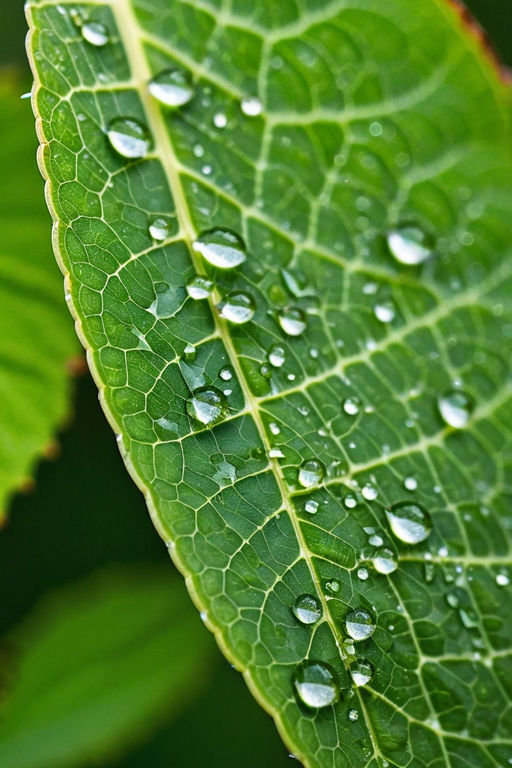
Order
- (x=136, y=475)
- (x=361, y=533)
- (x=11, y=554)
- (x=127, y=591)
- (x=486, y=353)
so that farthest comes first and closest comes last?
(x=11, y=554), (x=127, y=591), (x=486, y=353), (x=361, y=533), (x=136, y=475)

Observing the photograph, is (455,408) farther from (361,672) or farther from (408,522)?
(361,672)

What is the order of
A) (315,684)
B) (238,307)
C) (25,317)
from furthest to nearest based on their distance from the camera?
(25,317)
(238,307)
(315,684)

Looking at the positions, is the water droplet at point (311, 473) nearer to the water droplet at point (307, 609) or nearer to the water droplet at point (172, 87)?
the water droplet at point (307, 609)

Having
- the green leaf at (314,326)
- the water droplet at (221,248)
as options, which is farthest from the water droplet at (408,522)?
the water droplet at (221,248)

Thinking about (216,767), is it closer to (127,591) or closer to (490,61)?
(127,591)

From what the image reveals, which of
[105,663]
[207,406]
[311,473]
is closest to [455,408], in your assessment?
[311,473]

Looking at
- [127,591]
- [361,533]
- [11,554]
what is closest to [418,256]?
[361,533]
